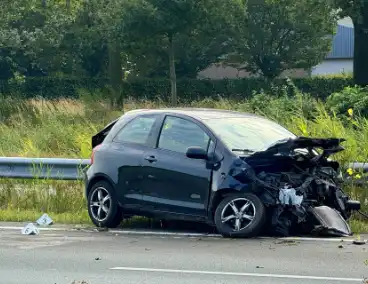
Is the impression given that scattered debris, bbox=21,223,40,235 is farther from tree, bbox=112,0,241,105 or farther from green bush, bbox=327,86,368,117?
tree, bbox=112,0,241,105

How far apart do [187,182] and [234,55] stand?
126ft

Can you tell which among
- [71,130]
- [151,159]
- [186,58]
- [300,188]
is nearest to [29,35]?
[186,58]

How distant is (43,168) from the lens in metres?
13.8

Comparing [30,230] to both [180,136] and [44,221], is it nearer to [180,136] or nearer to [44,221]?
[44,221]

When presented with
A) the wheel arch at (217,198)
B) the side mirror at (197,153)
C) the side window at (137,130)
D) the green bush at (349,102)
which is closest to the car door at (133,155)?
the side window at (137,130)

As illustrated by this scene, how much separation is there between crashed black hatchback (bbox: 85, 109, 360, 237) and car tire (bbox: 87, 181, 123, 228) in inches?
0.5

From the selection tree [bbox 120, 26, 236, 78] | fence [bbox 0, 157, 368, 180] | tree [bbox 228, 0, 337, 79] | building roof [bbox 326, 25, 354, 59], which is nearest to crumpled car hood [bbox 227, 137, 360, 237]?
fence [bbox 0, 157, 368, 180]

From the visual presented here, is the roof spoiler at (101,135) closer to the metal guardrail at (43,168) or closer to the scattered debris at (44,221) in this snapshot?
the metal guardrail at (43,168)

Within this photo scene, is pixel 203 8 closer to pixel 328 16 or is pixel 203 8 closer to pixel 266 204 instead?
pixel 328 16

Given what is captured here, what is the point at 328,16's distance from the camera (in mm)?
31312

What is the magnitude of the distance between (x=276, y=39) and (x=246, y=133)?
3664 cm

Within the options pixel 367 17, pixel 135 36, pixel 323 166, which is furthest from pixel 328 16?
pixel 323 166

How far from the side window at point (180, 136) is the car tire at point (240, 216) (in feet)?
2.71

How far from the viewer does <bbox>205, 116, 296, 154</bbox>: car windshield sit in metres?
10.8
